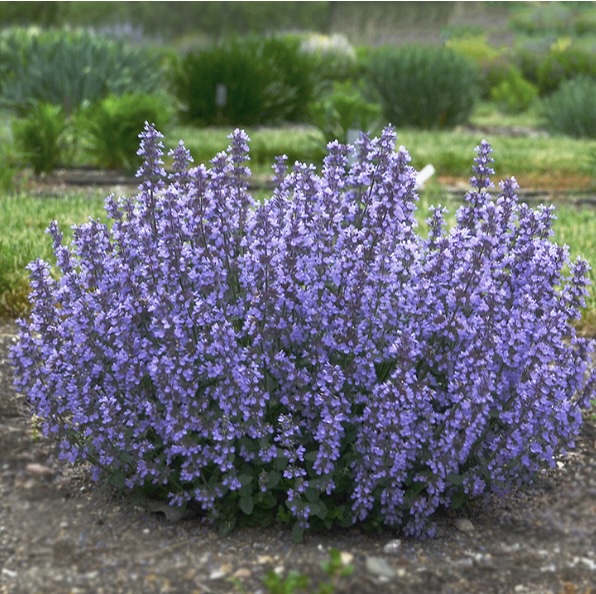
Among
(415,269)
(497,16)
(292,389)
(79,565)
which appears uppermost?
(497,16)

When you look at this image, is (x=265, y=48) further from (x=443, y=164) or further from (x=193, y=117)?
(x=443, y=164)

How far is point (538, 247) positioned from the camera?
3.03 metres

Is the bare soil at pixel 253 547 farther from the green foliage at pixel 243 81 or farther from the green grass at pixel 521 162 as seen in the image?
the green foliage at pixel 243 81

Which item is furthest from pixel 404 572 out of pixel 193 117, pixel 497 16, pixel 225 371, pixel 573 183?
pixel 497 16

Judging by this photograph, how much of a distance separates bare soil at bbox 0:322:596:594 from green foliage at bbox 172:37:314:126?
10.6 meters

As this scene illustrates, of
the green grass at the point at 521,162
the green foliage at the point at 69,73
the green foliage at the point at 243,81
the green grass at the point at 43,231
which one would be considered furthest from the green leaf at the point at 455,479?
the green foliage at the point at 243,81

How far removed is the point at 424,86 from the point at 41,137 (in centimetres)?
745

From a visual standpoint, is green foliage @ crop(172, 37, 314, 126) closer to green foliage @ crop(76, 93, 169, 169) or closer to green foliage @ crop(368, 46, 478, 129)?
green foliage @ crop(368, 46, 478, 129)

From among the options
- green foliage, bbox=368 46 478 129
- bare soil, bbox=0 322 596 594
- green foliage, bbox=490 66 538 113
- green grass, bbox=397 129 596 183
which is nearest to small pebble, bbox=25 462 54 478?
bare soil, bbox=0 322 596 594

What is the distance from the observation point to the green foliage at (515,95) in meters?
20.2

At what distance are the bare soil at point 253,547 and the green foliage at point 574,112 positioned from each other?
11919 mm

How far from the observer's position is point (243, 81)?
1341 cm

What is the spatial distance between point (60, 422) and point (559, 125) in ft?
43.1

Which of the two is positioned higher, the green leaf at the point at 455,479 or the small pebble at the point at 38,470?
the green leaf at the point at 455,479
